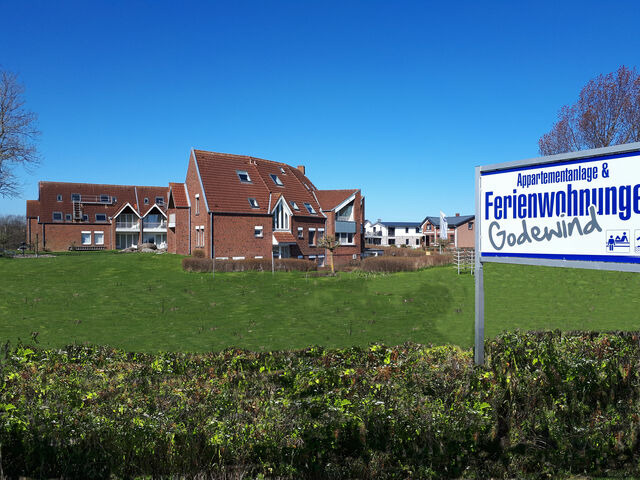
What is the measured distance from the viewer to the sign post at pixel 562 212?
18.1ft

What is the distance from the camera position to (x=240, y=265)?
30.4 metres

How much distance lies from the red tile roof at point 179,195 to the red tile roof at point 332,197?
13.6m

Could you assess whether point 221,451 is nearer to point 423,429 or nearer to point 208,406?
point 208,406

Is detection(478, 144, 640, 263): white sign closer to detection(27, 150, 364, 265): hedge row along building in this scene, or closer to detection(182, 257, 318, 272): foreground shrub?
detection(182, 257, 318, 272): foreground shrub

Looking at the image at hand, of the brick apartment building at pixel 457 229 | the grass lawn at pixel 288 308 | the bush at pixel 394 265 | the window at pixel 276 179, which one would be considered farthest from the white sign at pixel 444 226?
the grass lawn at pixel 288 308

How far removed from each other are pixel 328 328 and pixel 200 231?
1154 inches

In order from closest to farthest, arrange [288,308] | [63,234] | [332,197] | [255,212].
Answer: [288,308]
[255,212]
[332,197]
[63,234]

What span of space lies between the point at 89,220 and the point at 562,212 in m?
71.9

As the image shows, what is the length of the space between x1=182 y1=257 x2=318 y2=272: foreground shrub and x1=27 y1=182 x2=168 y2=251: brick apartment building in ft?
127

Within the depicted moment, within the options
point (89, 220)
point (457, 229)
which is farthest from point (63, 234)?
point (457, 229)

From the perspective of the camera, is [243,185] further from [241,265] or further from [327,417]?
[327,417]

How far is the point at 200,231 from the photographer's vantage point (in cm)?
4009

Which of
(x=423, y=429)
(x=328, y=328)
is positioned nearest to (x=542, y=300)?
(x=328, y=328)

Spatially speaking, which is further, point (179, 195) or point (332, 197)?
point (332, 197)
